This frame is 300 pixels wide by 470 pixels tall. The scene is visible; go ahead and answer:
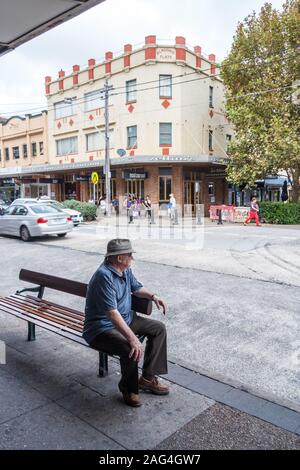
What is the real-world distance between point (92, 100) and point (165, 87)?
6.99 metres

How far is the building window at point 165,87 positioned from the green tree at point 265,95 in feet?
16.1

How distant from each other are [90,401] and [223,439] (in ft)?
3.98

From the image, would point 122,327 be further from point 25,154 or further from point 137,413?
point 25,154

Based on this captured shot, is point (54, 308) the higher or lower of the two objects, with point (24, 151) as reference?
lower

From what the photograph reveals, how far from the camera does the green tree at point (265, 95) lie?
70.2ft

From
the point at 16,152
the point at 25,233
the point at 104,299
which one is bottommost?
the point at 25,233

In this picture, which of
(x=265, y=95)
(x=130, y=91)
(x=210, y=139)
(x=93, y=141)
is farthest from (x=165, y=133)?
(x=265, y=95)

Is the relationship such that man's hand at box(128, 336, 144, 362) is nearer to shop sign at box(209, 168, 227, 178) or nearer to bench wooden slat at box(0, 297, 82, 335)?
bench wooden slat at box(0, 297, 82, 335)

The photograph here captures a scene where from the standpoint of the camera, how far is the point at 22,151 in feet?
132

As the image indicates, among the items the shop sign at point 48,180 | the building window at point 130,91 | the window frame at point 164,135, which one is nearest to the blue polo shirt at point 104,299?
the window frame at point 164,135

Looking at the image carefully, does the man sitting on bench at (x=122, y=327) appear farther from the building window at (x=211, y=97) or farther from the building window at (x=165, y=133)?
the building window at (x=211, y=97)

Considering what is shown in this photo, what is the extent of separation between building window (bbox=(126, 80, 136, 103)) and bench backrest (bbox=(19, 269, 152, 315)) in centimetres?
2614

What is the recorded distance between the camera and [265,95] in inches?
899

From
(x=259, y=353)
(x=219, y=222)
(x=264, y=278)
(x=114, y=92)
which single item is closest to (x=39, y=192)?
(x=114, y=92)
